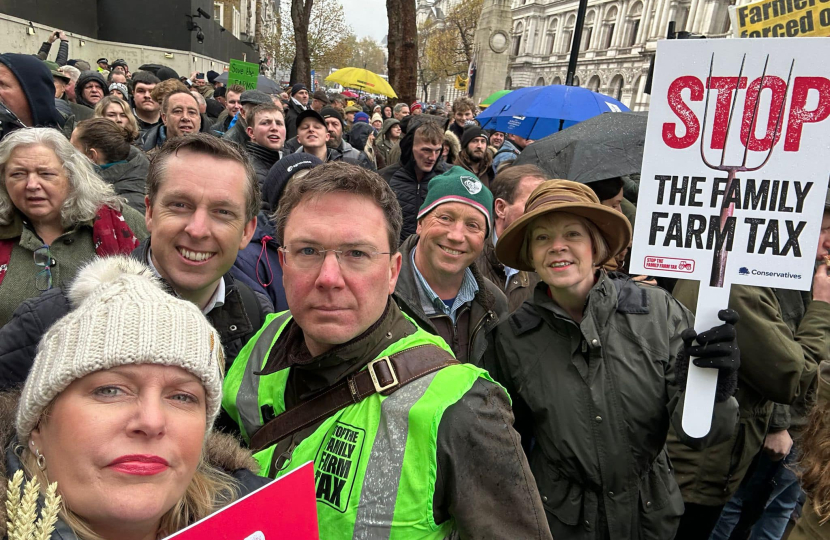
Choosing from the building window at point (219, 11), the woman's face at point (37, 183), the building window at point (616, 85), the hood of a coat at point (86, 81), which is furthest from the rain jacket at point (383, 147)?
the building window at point (616, 85)

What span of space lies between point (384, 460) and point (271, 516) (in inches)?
15.4

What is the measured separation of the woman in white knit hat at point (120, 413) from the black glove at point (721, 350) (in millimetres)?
1565

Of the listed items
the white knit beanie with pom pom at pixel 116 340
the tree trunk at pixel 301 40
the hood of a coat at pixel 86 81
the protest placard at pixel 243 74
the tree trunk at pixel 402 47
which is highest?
the tree trunk at pixel 301 40

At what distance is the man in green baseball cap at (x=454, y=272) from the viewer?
268 cm

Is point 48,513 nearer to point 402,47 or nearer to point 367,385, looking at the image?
point 367,385

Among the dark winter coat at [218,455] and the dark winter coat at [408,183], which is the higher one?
the dark winter coat at [408,183]

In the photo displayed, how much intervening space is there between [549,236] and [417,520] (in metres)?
1.36

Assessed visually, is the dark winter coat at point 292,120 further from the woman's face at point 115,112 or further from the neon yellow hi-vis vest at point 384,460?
the neon yellow hi-vis vest at point 384,460

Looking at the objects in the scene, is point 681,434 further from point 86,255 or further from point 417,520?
point 86,255

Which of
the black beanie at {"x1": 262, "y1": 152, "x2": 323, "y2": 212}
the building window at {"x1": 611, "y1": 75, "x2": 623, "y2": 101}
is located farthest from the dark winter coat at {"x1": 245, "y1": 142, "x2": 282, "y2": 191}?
the building window at {"x1": 611, "y1": 75, "x2": 623, "y2": 101}

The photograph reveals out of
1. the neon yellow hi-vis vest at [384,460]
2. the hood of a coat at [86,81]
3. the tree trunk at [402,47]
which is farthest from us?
the tree trunk at [402,47]

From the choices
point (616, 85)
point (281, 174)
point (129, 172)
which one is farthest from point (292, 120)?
point (616, 85)

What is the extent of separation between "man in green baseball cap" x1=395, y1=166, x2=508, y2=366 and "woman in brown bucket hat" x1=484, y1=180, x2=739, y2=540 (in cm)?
34

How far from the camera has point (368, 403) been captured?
1.50 metres
